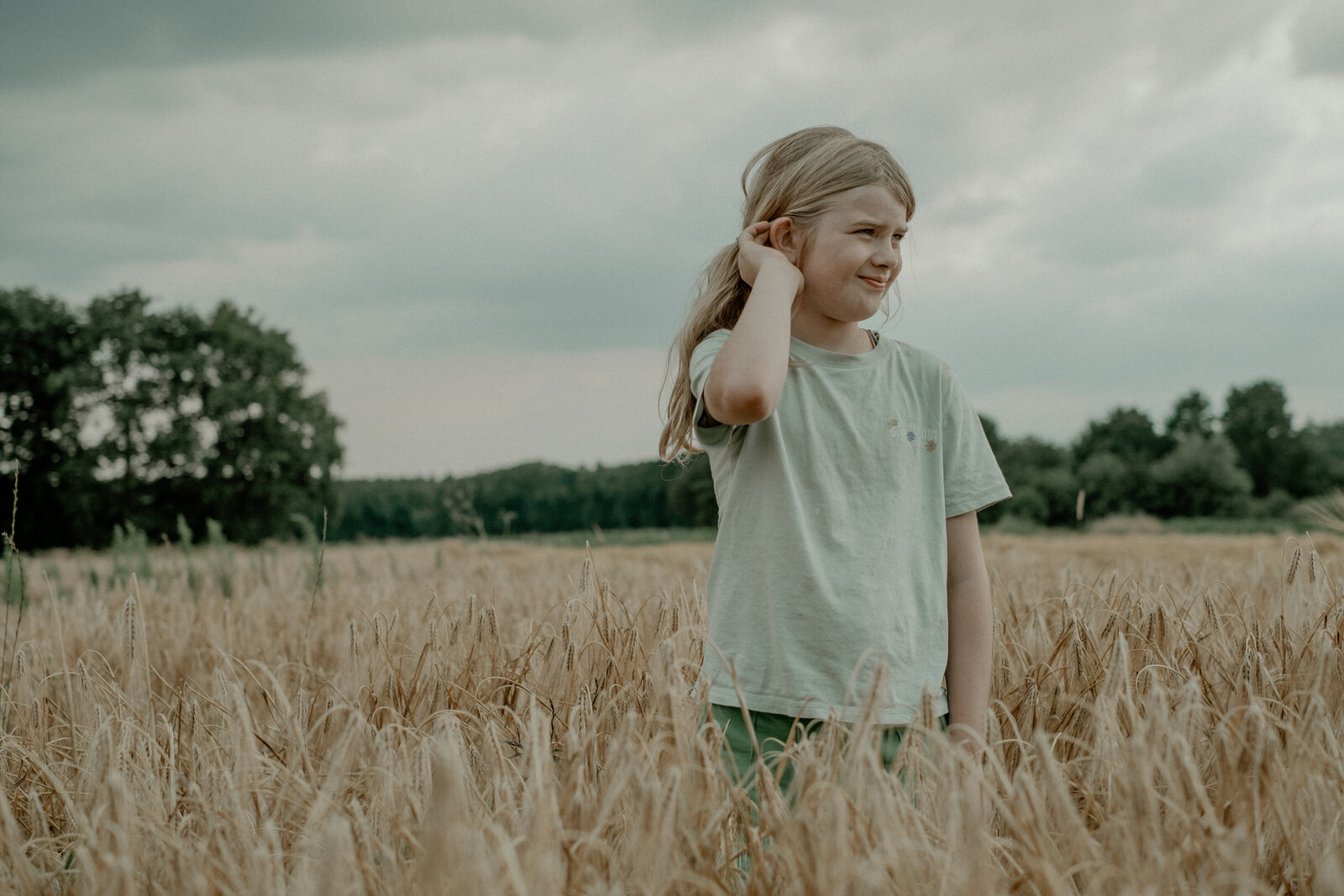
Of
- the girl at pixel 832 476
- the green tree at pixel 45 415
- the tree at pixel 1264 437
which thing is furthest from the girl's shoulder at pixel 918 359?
the tree at pixel 1264 437

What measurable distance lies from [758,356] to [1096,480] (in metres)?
27.2

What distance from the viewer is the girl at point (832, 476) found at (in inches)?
58.2

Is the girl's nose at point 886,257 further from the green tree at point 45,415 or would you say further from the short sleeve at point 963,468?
the green tree at point 45,415

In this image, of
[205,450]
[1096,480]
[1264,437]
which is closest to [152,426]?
[205,450]

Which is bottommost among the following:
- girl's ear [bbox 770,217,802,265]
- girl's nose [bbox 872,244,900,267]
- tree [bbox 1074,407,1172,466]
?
girl's nose [bbox 872,244,900,267]

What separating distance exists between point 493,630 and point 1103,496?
25.7 m

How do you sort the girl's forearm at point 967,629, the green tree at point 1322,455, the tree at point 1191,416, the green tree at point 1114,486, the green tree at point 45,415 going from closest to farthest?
the girl's forearm at point 967,629 → the green tree at point 1114,486 → the green tree at point 45,415 → the green tree at point 1322,455 → the tree at point 1191,416

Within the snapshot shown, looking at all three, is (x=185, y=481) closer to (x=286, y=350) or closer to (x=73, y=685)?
(x=286, y=350)

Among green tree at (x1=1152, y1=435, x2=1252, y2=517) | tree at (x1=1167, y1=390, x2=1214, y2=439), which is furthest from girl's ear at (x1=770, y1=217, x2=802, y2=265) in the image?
tree at (x1=1167, y1=390, x2=1214, y2=439)

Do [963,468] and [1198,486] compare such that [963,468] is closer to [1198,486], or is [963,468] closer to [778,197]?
[778,197]

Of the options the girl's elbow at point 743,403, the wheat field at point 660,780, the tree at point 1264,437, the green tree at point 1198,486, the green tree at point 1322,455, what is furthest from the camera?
the tree at point 1264,437

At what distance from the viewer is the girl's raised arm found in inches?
53.7

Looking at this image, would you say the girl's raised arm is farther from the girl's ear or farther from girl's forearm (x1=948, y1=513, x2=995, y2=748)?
girl's forearm (x1=948, y1=513, x2=995, y2=748)

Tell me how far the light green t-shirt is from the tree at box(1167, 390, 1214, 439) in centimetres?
4850
